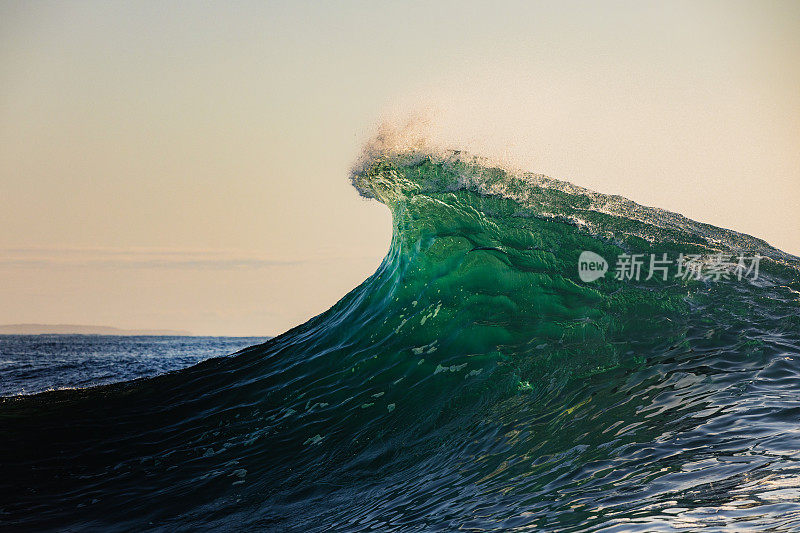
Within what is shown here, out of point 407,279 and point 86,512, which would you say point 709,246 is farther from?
point 86,512

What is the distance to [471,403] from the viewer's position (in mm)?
6469

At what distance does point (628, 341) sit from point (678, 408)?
1762 millimetres

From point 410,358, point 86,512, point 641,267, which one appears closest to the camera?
point 86,512

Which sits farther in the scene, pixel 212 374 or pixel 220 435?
pixel 212 374

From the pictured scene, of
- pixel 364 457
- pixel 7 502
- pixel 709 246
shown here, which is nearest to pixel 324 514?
pixel 364 457

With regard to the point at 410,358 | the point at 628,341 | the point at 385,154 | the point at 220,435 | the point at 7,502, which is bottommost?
the point at 7,502

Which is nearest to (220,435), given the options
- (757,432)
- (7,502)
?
(7,502)

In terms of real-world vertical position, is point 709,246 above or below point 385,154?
below

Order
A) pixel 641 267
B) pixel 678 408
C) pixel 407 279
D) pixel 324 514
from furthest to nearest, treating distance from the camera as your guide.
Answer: pixel 407 279
pixel 641 267
pixel 678 408
pixel 324 514

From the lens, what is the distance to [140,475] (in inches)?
264

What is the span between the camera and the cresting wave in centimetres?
434

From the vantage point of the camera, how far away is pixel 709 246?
887 cm

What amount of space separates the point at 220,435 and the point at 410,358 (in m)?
2.35

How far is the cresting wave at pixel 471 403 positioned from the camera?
4.34 metres
